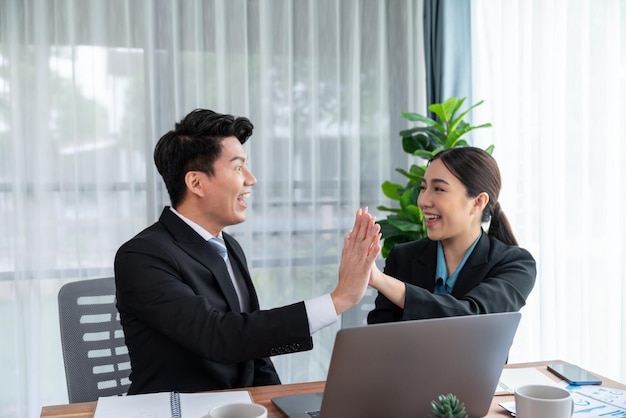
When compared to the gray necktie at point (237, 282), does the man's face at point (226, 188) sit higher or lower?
higher

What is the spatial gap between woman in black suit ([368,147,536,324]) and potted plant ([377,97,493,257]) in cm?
79

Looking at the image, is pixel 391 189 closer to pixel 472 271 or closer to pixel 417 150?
pixel 417 150

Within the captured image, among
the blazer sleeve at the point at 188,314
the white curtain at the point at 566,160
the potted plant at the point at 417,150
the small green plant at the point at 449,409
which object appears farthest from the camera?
the potted plant at the point at 417,150

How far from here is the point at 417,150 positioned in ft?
10.2

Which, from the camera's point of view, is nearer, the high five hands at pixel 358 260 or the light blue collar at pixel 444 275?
the high five hands at pixel 358 260

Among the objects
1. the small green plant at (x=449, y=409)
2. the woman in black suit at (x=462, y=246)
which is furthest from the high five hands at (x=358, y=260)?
the small green plant at (x=449, y=409)

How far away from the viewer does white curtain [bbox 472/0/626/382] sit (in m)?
2.65

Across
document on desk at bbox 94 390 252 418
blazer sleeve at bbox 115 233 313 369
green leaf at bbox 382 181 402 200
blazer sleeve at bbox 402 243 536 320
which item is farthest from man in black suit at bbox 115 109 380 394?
green leaf at bbox 382 181 402 200

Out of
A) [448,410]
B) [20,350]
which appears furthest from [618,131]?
[20,350]

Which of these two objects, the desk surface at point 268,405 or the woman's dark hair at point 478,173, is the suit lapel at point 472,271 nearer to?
the woman's dark hair at point 478,173

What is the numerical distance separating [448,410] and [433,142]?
2.33 m

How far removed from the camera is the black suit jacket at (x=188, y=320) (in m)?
1.63

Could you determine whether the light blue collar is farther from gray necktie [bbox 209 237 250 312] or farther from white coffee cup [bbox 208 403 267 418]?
white coffee cup [bbox 208 403 267 418]

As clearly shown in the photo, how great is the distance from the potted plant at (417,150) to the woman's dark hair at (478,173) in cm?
80
